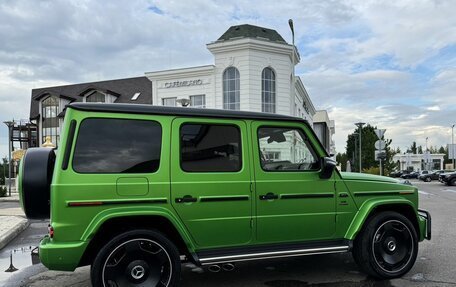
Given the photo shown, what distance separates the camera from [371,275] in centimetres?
561

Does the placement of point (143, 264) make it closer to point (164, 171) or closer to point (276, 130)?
point (164, 171)

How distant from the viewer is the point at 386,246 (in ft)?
18.6

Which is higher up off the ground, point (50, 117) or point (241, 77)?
point (241, 77)

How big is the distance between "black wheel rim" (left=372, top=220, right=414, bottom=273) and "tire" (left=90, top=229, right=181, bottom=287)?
259 cm

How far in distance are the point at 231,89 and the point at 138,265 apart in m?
29.1

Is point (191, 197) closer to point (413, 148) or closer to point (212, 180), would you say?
point (212, 180)

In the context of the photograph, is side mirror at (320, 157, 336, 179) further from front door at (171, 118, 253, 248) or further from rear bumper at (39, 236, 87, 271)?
rear bumper at (39, 236, 87, 271)

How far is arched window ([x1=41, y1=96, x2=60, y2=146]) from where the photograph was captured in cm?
4900

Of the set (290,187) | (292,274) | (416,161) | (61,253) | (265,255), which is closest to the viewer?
(61,253)

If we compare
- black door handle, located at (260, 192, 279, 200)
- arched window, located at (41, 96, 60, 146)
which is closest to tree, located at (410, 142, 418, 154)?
arched window, located at (41, 96, 60, 146)

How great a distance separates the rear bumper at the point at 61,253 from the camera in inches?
171

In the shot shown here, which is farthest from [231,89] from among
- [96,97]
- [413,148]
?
[413,148]

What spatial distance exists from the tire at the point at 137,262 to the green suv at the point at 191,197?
1 cm

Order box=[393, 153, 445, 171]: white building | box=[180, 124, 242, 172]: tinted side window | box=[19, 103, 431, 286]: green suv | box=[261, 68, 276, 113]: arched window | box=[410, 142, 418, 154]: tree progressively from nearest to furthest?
box=[19, 103, 431, 286]: green suv < box=[180, 124, 242, 172]: tinted side window < box=[261, 68, 276, 113]: arched window < box=[393, 153, 445, 171]: white building < box=[410, 142, 418, 154]: tree
